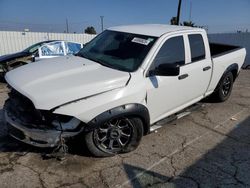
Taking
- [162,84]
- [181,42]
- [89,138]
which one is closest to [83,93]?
[89,138]

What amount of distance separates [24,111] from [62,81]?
0.63 meters

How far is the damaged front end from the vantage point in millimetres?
3256

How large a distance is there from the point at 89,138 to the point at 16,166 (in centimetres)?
108

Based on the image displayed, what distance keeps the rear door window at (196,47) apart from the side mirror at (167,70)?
1.14 m

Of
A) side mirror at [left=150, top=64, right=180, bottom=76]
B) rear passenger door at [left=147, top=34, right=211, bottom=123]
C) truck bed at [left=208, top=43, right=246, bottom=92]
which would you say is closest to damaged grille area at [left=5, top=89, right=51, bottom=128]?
rear passenger door at [left=147, top=34, right=211, bottom=123]

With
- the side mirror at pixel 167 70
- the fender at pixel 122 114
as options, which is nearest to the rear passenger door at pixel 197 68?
the side mirror at pixel 167 70

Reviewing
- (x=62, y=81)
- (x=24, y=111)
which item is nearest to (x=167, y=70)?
(x=62, y=81)

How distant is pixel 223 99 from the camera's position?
22.0ft

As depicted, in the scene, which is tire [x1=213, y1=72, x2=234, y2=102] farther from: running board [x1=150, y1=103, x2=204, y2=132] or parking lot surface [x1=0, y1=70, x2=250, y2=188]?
parking lot surface [x1=0, y1=70, x2=250, y2=188]

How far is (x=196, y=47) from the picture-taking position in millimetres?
5059

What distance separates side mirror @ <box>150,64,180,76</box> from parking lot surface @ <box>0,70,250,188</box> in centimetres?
120

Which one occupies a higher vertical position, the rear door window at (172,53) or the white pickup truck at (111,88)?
the rear door window at (172,53)

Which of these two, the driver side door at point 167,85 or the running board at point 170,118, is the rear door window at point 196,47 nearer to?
the driver side door at point 167,85

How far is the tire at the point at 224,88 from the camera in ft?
20.3
